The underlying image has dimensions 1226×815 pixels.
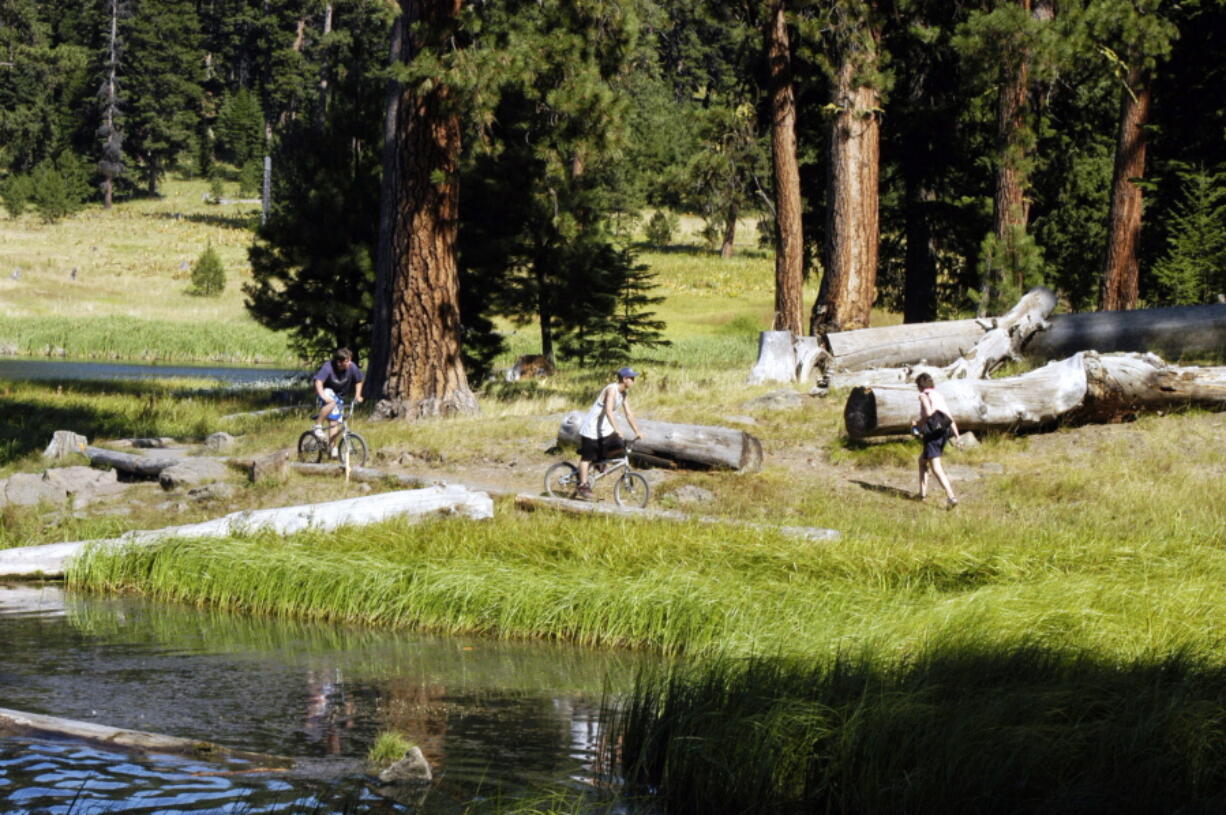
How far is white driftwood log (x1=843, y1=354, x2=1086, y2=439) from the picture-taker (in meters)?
16.6

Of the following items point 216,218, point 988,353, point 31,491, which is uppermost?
point 216,218

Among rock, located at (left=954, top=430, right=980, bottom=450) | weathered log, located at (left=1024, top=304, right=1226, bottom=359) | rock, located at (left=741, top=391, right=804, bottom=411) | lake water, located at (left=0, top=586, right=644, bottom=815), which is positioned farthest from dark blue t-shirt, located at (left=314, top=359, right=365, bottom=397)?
weathered log, located at (left=1024, top=304, right=1226, bottom=359)

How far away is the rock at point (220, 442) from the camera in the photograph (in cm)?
1950

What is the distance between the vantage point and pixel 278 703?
884cm

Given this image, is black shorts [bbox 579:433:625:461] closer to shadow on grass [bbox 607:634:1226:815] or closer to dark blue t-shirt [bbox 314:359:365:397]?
dark blue t-shirt [bbox 314:359:365:397]

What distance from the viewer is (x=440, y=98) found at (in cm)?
2094

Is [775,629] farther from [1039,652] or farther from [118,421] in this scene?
[118,421]

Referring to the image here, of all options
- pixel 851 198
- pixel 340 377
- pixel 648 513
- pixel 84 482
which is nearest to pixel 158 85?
pixel 851 198

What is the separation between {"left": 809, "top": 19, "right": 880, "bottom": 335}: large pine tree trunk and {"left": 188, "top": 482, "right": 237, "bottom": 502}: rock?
35.3ft

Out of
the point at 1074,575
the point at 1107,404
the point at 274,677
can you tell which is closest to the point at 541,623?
the point at 274,677

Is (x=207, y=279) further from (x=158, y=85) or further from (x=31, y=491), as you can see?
(x=31, y=491)

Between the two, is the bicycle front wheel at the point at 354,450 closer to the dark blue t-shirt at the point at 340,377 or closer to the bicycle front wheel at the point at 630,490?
the dark blue t-shirt at the point at 340,377

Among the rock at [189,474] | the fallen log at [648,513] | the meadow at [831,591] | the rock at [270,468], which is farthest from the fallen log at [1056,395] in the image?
the rock at [189,474]

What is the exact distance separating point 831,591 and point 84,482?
10.3 m
